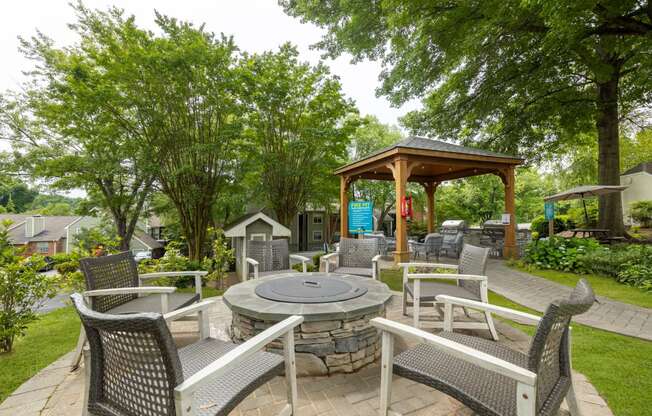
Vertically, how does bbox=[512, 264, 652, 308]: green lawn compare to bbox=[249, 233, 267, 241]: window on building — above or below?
below

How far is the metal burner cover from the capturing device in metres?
2.51

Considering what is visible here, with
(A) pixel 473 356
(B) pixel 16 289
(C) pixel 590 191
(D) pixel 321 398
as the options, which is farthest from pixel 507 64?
(B) pixel 16 289

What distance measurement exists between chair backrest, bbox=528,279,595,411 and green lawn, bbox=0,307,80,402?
3.49 m

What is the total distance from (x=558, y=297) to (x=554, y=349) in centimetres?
435

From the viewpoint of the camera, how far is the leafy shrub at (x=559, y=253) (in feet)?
20.1

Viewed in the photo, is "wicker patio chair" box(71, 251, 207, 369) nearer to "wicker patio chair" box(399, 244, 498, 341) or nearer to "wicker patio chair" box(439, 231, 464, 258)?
"wicker patio chair" box(399, 244, 498, 341)

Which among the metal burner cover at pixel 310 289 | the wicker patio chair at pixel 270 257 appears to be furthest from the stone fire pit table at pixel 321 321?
the wicker patio chair at pixel 270 257

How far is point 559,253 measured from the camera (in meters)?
6.43

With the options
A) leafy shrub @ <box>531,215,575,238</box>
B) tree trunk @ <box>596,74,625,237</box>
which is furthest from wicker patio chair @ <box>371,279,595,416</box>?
leafy shrub @ <box>531,215,575,238</box>

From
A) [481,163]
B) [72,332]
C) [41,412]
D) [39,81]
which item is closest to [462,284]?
[41,412]

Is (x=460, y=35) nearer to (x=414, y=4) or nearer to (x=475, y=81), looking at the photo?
(x=414, y=4)

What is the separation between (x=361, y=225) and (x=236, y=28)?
20.5ft

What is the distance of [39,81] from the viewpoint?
9812 mm

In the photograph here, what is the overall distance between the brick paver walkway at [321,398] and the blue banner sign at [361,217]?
493 cm
